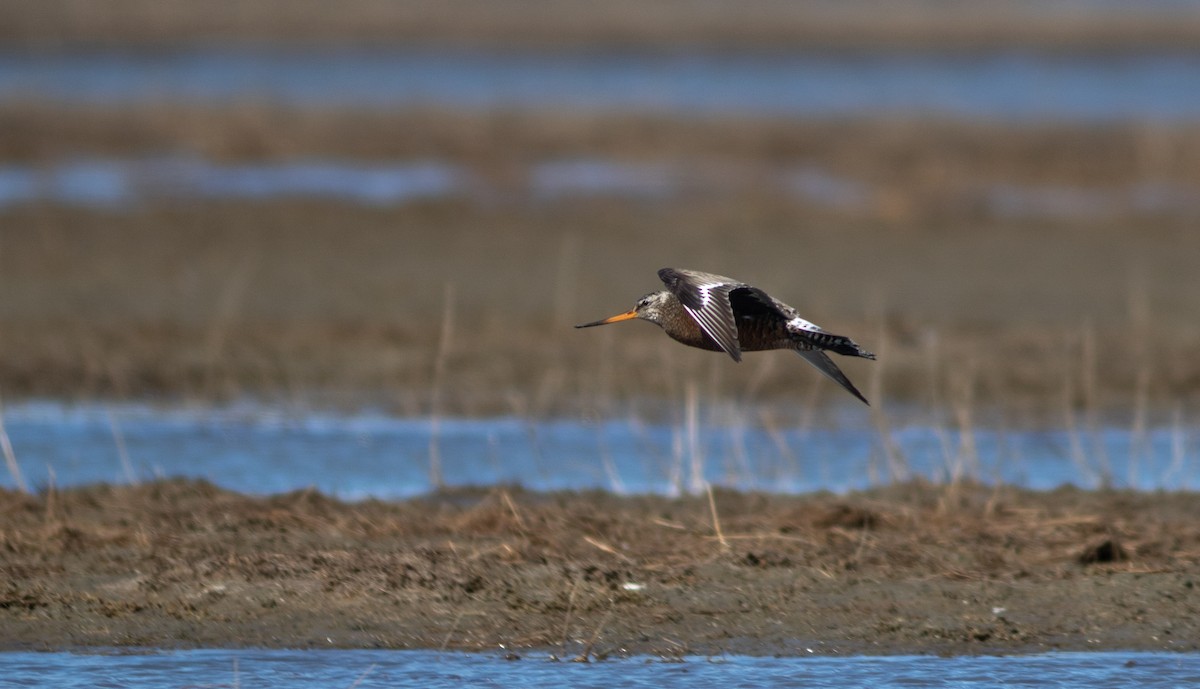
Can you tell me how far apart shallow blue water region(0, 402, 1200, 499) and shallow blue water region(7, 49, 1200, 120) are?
673 inches

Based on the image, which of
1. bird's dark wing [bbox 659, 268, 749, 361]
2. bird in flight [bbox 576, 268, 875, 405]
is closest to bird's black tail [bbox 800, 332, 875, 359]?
bird in flight [bbox 576, 268, 875, 405]

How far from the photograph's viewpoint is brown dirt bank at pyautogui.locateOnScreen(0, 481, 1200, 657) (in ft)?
25.2

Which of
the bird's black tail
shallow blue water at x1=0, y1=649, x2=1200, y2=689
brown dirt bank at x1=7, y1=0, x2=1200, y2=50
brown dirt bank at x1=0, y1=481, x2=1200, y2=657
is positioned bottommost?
shallow blue water at x1=0, y1=649, x2=1200, y2=689

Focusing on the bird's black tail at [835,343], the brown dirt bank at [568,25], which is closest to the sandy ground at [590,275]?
the bird's black tail at [835,343]

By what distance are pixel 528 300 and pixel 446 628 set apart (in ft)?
26.8

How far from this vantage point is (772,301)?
7.38 m

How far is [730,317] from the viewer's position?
287 inches

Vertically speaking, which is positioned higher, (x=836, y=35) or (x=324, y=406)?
(x=836, y=35)

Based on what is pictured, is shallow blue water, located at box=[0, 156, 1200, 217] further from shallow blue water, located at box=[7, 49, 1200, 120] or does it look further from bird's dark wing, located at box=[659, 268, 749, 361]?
bird's dark wing, located at box=[659, 268, 749, 361]

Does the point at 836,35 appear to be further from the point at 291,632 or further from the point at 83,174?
the point at 291,632

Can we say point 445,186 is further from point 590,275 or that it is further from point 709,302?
point 709,302

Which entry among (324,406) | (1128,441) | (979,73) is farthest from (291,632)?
(979,73)

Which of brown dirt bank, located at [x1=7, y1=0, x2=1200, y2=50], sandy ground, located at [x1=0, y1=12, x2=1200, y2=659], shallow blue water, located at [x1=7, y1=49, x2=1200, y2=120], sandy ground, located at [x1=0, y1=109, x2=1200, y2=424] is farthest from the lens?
brown dirt bank, located at [x1=7, y1=0, x2=1200, y2=50]

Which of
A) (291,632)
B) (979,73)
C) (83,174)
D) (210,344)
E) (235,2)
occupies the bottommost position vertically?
(291,632)
